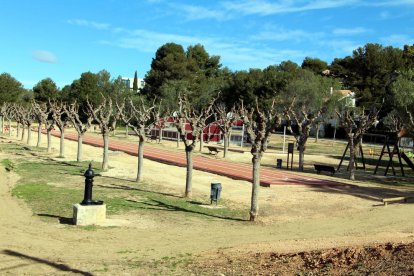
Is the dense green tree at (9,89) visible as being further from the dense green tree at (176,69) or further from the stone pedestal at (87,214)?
the stone pedestal at (87,214)

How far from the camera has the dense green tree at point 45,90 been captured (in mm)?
103938

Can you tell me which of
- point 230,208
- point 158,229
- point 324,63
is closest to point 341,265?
point 158,229

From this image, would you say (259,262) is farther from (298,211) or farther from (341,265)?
(298,211)

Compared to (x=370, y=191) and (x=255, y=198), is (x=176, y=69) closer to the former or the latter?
(x=370, y=191)

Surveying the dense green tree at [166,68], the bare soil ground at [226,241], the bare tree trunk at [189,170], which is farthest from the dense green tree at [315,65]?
the bare tree trunk at [189,170]

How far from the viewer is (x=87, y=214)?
13281mm

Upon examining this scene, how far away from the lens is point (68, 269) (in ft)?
28.9

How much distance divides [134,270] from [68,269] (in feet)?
3.94

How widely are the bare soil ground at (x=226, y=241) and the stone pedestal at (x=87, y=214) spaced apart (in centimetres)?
41

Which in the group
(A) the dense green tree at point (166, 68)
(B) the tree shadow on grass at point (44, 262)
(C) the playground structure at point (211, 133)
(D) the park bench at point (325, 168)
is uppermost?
(A) the dense green tree at point (166, 68)

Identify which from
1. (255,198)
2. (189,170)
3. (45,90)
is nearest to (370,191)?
(189,170)

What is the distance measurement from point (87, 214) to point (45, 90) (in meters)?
98.1

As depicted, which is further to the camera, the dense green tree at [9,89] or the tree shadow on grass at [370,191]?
the dense green tree at [9,89]

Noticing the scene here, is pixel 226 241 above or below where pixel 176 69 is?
below
